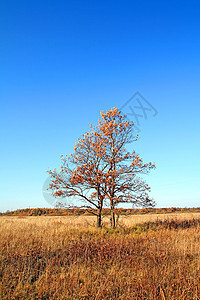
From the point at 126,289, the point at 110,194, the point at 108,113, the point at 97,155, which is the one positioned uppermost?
the point at 108,113

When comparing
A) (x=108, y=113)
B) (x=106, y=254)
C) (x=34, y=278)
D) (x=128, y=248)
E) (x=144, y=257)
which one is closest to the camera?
(x=34, y=278)

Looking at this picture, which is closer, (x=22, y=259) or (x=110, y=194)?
(x=22, y=259)

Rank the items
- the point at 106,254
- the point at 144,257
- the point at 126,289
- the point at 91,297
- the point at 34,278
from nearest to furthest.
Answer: the point at 91,297 → the point at 126,289 → the point at 34,278 → the point at 144,257 → the point at 106,254

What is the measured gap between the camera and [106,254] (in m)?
7.70

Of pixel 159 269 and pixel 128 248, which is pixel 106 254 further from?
→ pixel 159 269

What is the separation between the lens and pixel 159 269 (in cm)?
609

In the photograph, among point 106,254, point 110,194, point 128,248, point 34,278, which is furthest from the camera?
point 110,194

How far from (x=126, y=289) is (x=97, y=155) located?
32.6ft

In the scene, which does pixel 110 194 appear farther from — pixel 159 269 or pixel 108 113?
pixel 159 269

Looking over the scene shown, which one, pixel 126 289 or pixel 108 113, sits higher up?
pixel 108 113

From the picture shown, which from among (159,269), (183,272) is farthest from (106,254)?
(183,272)

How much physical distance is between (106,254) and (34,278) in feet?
9.01

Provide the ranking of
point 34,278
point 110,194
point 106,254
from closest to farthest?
point 34,278 < point 106,254 < point 110,194

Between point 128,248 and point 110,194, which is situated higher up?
point 110,194
